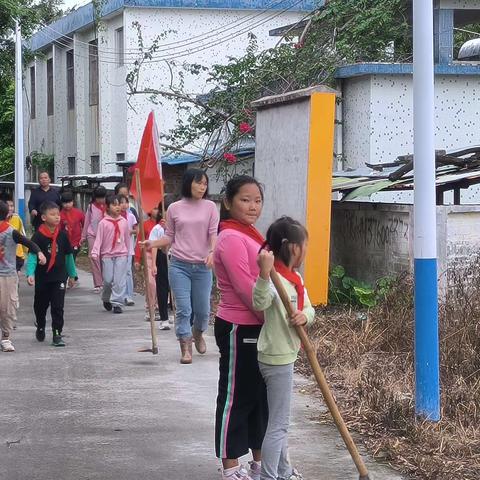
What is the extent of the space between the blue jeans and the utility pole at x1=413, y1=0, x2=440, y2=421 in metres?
2.78

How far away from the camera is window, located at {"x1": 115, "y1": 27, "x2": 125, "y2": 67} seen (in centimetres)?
2559

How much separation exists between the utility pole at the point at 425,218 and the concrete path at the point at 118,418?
2.34ft

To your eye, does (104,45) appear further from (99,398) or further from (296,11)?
(99,398)

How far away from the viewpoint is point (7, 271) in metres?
10.2

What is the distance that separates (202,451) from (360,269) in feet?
19.8

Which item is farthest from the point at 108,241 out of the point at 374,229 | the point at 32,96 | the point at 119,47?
the point at 32,96

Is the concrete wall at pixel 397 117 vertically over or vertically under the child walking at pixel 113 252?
over

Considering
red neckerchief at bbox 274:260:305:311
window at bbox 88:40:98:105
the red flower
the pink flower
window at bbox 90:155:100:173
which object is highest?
window at bbox 88:40:98:105

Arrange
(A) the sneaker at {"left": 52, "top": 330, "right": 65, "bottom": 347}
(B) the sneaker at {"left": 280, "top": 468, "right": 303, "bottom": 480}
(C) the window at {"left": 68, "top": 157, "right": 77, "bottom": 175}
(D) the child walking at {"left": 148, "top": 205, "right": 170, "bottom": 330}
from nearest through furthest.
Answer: (B) the sneaker at {"left": 280, "top": 468, "right": 303, "bottom": 480} < (A) the sneaker at {"left": 52, "top": 330, "right": 65, "bottom": 347} < (D) the child walking at {"left": 148, "top": 205, "right": 170, "bottom": 330} < (C) the window at {"left": 68, "top": 157, "right": 77, "bottom": 175}

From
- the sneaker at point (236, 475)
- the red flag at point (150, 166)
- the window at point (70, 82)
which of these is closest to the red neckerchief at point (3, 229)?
the red flag at point (150, 166)

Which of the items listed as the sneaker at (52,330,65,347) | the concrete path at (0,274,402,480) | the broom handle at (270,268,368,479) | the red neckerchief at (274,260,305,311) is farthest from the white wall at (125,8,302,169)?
the broom handle at (270,268,368,479)

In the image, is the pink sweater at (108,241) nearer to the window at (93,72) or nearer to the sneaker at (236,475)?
the sneaker at (236,475)

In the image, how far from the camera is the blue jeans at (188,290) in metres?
8.99

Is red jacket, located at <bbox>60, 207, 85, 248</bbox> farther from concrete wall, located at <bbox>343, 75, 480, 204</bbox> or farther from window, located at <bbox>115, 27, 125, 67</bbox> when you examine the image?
window, located at <bbox>115, 27, 125, 67</bbox>
